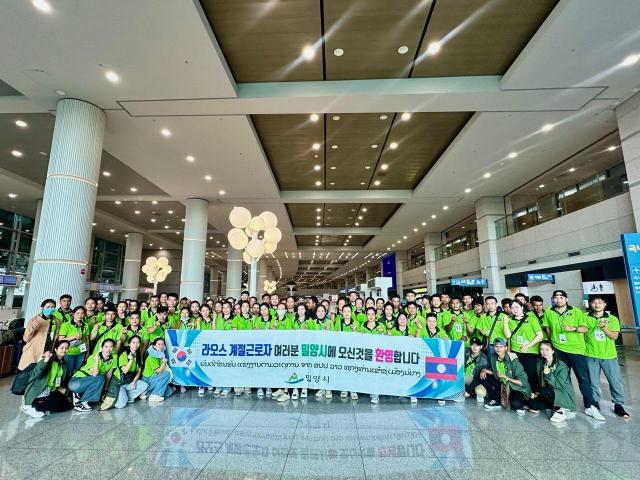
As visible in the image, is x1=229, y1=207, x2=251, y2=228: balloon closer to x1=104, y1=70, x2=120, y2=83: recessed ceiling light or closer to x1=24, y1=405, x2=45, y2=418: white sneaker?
x1=104, y1=70, x2=120, y2=83: recessed ceiling light

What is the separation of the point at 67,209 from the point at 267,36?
232 inches

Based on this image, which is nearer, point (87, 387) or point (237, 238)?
point (87, 387)

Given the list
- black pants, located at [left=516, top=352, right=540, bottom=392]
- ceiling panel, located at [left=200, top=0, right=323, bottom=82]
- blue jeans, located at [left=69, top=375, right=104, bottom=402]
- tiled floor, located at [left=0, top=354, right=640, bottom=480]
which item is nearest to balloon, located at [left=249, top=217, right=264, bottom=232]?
ceiling panel, located at [left=200, top=0, right=323, bottom=82]

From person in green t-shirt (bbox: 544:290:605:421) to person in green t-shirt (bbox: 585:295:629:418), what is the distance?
0.23 feet

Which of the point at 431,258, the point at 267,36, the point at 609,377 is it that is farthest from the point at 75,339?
the point at 431,258

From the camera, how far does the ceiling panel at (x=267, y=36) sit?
19.4 ft

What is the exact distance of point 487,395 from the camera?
17.5 ft

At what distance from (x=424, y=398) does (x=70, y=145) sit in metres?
9.42

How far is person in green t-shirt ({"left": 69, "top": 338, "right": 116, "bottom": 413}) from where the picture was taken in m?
4.92

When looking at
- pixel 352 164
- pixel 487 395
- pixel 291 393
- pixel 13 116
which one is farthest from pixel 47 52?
pixel 487 395

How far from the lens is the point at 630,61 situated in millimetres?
7000

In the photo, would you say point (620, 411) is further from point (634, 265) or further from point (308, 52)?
point (308, 52)

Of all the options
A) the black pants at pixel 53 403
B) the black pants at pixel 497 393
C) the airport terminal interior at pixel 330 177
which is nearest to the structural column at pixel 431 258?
the airport terminal interior at pixel 330 177

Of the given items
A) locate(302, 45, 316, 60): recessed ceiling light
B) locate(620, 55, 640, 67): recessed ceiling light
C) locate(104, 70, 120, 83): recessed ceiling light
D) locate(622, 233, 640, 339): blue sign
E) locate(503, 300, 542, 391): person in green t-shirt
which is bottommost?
locate(503, 300, 542, 391): person in green t-shirt
